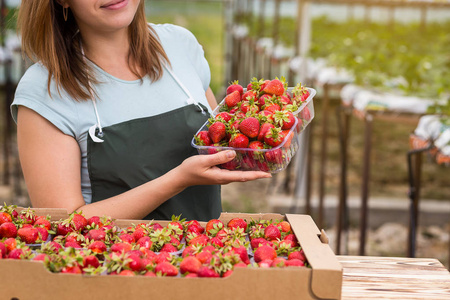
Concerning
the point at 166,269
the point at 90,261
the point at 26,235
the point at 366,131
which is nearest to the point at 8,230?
the point at 26,235

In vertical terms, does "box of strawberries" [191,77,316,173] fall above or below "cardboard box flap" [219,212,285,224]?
above

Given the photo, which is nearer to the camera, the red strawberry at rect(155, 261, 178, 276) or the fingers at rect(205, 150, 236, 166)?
the red strawberry at rect(155, 261, 178, 276)

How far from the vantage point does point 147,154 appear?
1724 mm

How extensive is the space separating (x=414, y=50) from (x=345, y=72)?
857 mm

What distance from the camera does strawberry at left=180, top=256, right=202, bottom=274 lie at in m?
1.07

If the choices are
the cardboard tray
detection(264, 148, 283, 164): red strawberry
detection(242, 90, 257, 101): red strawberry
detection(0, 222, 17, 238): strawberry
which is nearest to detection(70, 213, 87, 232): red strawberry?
detection(0, 222, 17, 238): strawberry

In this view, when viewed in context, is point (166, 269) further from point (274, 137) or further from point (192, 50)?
point (192, 50)

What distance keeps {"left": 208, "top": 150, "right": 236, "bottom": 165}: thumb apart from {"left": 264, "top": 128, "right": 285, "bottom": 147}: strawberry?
9cm

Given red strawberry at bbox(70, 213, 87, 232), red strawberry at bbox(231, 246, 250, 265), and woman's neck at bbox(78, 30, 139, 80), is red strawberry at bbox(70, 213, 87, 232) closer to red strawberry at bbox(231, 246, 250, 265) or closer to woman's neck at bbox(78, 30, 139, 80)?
red strawberry at bbox(231, 246, 250, 265)

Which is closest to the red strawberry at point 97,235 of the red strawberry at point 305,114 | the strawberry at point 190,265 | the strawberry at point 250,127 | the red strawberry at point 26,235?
the red strawberry at point 26,235

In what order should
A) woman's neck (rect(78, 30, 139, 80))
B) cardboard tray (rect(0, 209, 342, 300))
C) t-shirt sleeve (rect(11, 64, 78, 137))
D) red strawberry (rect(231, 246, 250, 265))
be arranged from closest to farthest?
cardboard tray (rect(0, 209, 342, 300)) → red strawberry (rect(231, 246, 250, 265)) → t-shirt sleeve (rect(11, 64, 78, 137)) → woman's neck (rect(78, 30, 139, 80))

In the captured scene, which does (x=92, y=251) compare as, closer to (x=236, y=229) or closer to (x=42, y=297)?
(x=42, y=297)

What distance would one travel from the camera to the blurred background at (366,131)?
293cm

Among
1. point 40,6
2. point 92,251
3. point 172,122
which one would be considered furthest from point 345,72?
point 92,251
